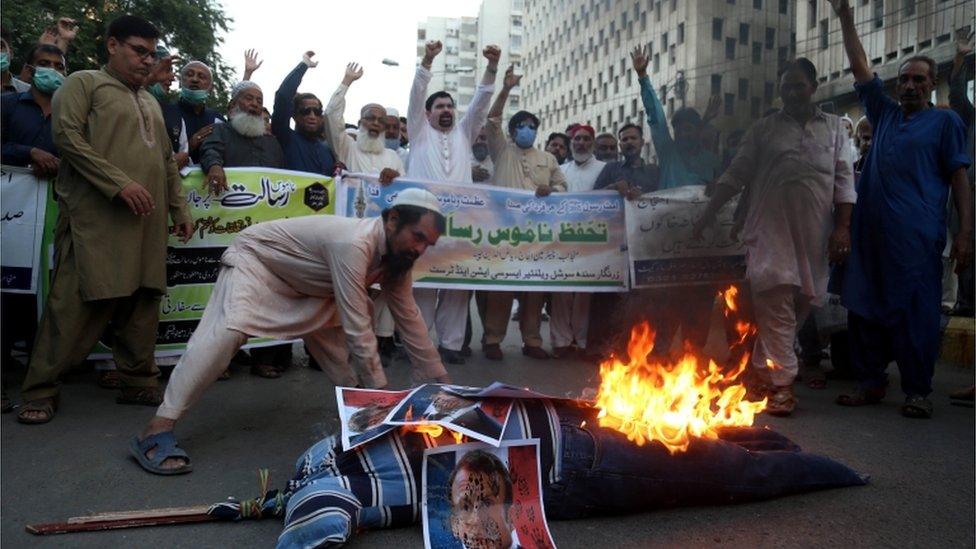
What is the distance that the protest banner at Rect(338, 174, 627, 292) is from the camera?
249 inches

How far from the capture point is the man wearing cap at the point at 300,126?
19.6ft

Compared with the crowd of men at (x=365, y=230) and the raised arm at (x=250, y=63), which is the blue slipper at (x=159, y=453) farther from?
the raised arm at (x=250, y=63)

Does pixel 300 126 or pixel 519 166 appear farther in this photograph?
pixel 519 166

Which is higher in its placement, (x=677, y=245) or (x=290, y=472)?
(x=677, y=245)

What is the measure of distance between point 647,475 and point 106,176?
303 cm

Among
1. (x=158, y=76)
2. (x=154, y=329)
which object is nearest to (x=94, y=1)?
(x=158, y=76)

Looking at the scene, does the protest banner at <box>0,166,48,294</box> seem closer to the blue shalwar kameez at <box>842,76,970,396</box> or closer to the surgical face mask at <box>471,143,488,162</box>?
the surgical face mask at <box>471,143,488,162</box>

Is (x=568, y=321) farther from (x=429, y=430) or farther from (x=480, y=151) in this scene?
(x=429, y=430)

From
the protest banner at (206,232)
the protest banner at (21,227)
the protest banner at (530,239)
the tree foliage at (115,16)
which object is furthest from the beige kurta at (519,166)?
the tree foliage at (115,16)

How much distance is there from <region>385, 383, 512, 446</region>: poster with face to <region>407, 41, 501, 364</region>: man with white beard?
3.38 m

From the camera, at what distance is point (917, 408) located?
459cm

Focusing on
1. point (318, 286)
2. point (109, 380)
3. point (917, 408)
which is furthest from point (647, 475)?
point (109, 380)

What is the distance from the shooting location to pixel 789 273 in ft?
15.0

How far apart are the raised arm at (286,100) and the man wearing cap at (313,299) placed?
2.37 meters
